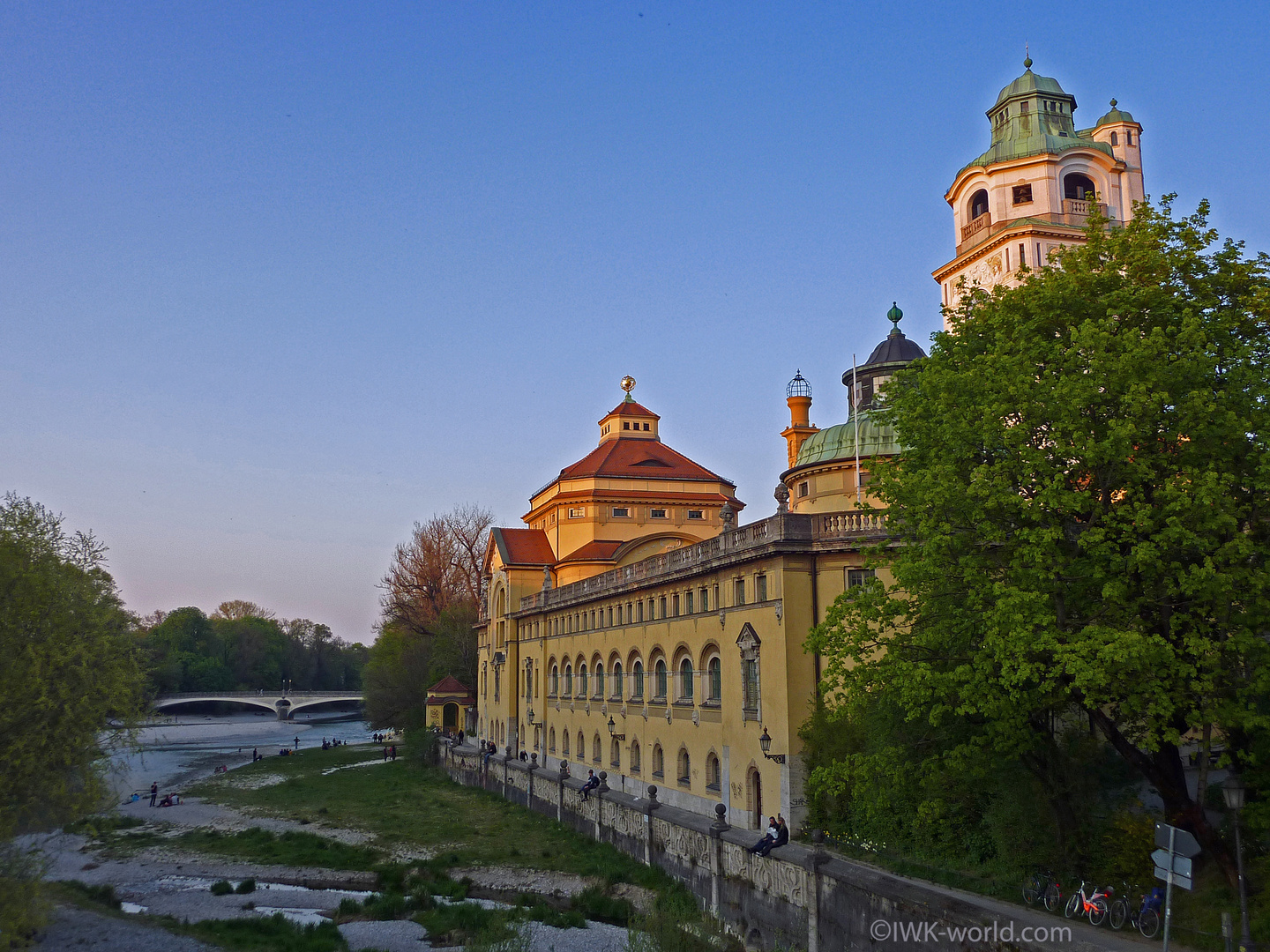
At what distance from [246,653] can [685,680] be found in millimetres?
128767

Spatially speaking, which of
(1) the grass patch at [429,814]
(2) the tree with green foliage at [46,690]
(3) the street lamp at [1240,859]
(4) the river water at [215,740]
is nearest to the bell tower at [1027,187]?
(1) the grass patch at [429,814]

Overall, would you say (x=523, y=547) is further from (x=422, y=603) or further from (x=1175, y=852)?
(x=1175, y=852)

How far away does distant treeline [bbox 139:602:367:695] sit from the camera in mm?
132875

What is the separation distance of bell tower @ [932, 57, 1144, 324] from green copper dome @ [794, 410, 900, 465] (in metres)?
12.1

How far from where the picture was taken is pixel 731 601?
31.5 meters

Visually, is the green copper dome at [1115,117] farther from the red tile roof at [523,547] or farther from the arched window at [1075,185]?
the red tile roof at [523,547]

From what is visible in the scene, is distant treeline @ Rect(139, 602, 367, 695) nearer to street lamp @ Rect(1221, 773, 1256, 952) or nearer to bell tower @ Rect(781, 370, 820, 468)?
bell tower @ Rect(781, 370, 820, 468)

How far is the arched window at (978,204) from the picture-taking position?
159 ft

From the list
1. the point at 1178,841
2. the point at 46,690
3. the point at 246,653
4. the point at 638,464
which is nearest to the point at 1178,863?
the point at 1178,841

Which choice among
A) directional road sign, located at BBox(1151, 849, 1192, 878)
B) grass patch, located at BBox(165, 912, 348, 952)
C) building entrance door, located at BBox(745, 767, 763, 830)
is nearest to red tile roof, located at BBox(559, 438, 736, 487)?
building entrance door, located at BBox(745, 767, 763, 830)

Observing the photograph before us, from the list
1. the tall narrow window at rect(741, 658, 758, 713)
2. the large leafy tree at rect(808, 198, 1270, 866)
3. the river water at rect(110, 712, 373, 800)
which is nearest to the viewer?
the large leafy tree at rect(808, 198, 1270, 866)

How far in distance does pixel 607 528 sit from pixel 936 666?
39206 millimetres

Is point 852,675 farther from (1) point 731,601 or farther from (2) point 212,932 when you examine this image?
(2) point 212,932

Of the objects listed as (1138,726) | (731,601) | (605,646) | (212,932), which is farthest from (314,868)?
(1138,726)
